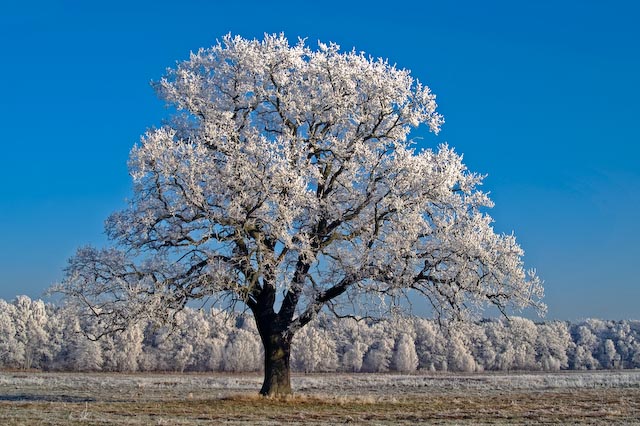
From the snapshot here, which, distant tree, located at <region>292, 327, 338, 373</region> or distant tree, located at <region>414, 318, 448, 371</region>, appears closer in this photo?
distant tree, located at <region>292, 327, 338, 373</region>

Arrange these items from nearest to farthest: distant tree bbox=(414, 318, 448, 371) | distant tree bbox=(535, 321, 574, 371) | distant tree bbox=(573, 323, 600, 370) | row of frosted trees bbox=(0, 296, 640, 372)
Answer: row of frosted trees bbox=(0, 296, 640, 372)
distant tree bbox=(535, 321, 574, 371)
distant tree bbox=(414, 318, 448, 371)
distant tree bbox=(573, 323, 600, 370)

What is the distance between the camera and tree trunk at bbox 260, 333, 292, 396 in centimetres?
2498

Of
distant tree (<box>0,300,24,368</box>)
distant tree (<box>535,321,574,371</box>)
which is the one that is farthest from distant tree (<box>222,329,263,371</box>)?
distant tree (<box>535,321,574,371</box>)

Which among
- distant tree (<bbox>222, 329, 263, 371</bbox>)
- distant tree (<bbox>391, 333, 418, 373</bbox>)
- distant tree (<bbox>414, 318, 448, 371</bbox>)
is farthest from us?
distant tree (<bbox>414, 318, 448, 371</bbox>)

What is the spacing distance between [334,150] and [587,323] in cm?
13035

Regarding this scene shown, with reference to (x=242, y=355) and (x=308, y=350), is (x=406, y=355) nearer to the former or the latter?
(x=308, y=350)

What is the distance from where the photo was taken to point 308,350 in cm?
11031

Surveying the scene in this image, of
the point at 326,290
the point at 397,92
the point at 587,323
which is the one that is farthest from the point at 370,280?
the point at 587,323

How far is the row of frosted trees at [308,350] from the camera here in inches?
3930

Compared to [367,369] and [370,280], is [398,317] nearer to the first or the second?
[370,280]

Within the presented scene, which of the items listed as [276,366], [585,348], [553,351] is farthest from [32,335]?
[585,348]

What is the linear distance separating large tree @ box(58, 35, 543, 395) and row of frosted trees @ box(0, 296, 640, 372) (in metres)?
66.8

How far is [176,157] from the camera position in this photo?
73.4ft

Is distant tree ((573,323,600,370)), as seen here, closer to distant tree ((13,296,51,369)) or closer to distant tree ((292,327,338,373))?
distant tree ((292,327,338,373))
